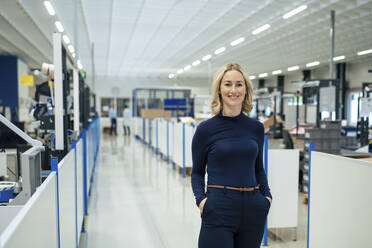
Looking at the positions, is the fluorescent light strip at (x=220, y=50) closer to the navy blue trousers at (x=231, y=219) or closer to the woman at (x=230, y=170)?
the woman at (x=230, y=170)

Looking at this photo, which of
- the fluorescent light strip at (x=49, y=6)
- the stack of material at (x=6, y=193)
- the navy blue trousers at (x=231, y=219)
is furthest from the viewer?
the fluorescent light strip at (x=49, y=6)

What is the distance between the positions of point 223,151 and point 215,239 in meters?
0.42

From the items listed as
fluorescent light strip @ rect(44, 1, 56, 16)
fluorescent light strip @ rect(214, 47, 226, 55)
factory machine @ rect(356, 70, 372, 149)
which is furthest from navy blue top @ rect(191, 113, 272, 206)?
fluorescent light strip @ rect(214, 47, 226, 55)

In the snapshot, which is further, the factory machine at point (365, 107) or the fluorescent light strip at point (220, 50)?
the fluorescent light strip at point (220, 50)

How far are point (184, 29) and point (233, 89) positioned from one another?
9.61 metres

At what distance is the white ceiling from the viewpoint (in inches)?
326

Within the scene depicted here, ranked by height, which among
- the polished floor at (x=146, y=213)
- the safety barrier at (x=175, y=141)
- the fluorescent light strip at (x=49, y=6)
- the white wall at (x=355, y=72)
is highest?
the fluorescent light strip at (x=49, y=6)

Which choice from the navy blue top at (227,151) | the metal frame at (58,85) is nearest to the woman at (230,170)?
the navy blue top at (227,151)

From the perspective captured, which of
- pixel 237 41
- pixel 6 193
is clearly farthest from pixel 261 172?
pixel 237 41

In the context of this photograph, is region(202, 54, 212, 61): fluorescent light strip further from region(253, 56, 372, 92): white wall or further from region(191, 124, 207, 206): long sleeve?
region(191, 124, 207, 206): long sleeve

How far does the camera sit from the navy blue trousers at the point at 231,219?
1.55m

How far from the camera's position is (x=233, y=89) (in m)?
1.62

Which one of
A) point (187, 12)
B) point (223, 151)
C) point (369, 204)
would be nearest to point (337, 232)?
point (369, 204)

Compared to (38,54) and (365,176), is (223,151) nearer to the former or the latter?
(365,176)
